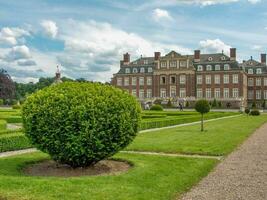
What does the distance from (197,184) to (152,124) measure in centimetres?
1485

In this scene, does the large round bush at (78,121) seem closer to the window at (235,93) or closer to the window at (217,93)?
the window at (235,93)

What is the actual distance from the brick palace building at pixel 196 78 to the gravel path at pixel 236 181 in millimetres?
63181

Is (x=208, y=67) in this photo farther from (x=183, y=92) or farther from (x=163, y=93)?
(x=163, y=93)

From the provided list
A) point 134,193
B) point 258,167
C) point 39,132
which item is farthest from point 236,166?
point 39,132

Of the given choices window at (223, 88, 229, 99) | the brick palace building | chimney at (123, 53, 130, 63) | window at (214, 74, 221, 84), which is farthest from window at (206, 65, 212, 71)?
chimney at (123, 53, 130, 63)

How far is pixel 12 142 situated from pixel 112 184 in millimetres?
6529

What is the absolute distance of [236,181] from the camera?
8539 mm

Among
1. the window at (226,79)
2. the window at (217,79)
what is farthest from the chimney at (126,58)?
the window at (226,79)

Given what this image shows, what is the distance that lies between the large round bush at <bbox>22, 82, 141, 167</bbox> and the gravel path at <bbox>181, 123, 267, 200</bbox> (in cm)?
213

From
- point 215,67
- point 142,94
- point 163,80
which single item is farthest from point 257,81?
point 142,94

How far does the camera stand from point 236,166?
10.5 m

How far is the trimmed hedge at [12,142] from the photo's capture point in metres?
12.8

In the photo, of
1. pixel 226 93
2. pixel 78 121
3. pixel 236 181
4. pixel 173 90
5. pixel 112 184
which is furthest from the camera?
pixel 173 90

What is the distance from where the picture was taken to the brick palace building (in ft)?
243
